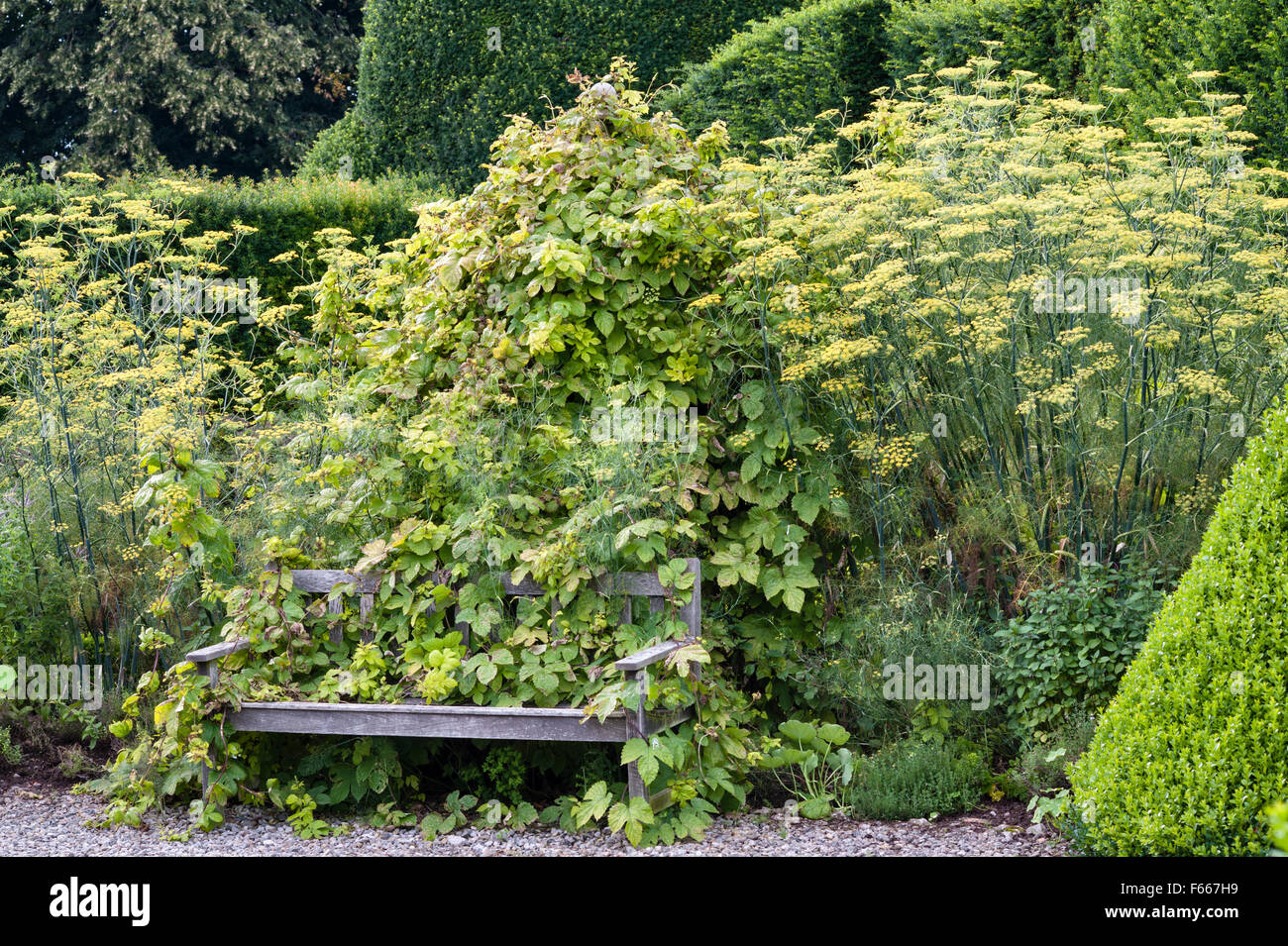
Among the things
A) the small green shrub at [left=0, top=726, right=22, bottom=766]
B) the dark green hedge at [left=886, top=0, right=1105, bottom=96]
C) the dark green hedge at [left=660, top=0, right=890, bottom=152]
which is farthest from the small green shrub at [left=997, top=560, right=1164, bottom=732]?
the dark green hedge at [left=660, top=0, right=890, bottom=152]

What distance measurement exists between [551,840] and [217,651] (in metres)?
1.40

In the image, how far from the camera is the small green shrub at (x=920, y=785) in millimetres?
3986

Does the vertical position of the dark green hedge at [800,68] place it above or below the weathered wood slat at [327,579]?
above

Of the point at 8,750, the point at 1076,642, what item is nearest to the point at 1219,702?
the point at 1076,642

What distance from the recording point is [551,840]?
3.89 metres

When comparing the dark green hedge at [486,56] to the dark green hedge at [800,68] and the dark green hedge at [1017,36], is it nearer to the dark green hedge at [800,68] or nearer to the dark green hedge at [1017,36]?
the dark green hedge at [800,68]

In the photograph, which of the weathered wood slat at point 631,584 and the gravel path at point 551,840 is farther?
the weathered wood slat at point 631,584

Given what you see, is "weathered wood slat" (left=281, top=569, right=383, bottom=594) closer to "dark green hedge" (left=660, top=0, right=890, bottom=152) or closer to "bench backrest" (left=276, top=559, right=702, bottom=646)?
"bench backrest" (left=276, top=559, right=702, bottom=646)

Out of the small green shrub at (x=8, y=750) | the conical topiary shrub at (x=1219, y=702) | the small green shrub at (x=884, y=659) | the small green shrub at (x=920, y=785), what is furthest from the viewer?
the small green shrub at (x=8, y=750)

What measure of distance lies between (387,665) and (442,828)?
0.63m


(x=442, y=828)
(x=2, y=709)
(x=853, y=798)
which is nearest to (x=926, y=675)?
(x=853, y=798)

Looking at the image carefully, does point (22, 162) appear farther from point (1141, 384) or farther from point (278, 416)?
point (1141, 384)

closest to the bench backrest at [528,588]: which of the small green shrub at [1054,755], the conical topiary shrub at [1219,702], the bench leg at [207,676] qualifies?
the bench leg at [207,676]

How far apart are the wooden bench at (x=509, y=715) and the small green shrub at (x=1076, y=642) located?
3.93 feet
